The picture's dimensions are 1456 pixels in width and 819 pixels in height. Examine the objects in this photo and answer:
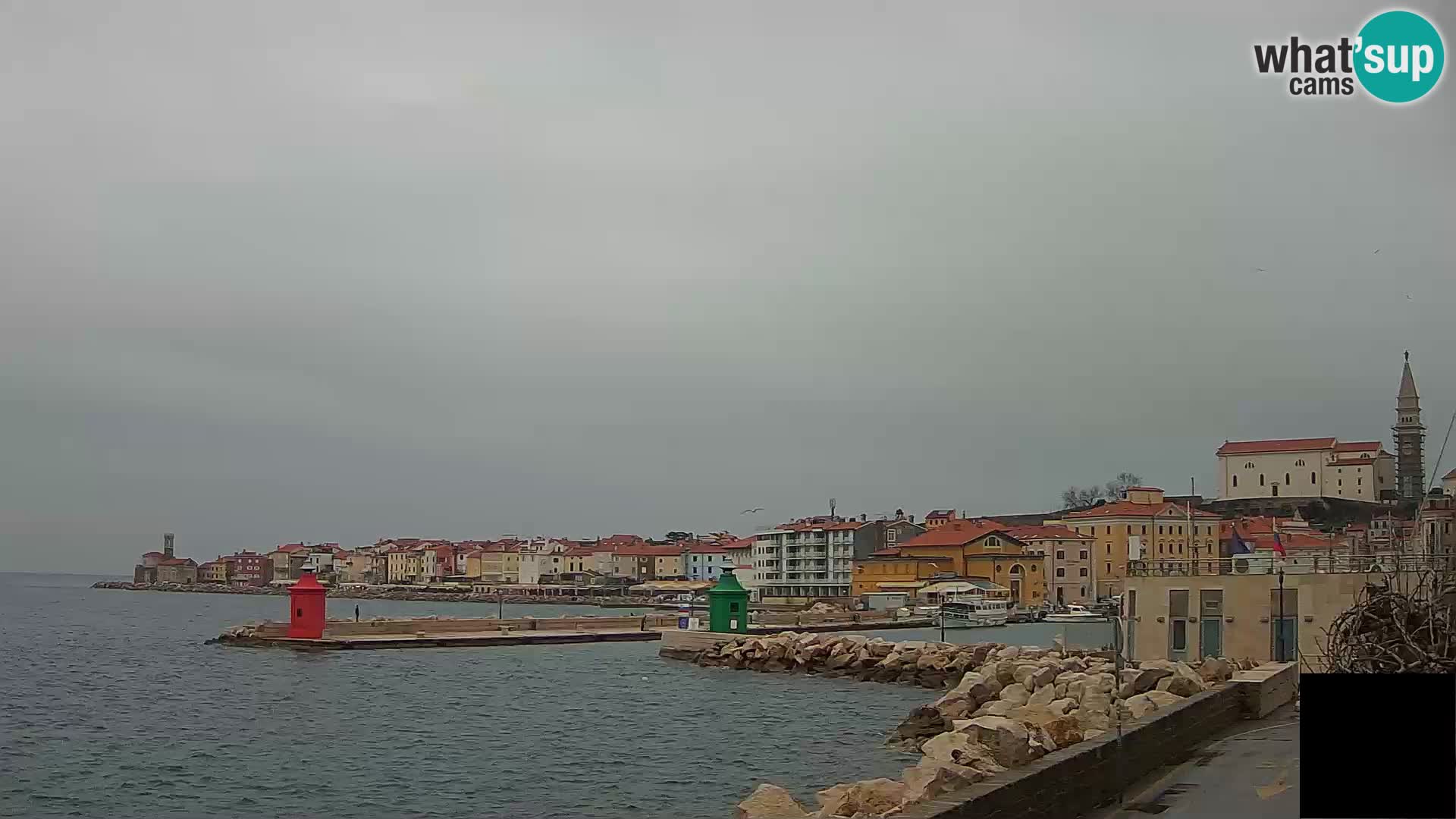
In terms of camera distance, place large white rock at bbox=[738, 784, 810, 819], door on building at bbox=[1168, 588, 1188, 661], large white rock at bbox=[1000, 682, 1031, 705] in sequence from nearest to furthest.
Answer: large white rock at bbox=[738, 784, 810, 819]
large white rock at bbox=[1000, 682, 1031, 705]
door on building at bbox=[1168, 588, 1188, 661]

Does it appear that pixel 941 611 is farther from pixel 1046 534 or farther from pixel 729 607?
pixel 1046 534

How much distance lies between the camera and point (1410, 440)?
15062mm

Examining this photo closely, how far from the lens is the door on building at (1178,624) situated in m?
26.9

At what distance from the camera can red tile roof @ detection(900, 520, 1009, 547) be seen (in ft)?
308

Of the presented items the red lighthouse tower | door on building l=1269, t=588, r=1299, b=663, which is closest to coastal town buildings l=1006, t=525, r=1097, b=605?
the red lighthouse tower

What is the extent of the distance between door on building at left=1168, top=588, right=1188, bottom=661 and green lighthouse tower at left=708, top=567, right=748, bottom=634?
25.7 metres

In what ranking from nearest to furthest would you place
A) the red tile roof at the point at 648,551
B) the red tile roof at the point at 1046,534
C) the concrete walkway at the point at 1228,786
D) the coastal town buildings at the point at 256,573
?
1. the concrete walkway at the point at 1228,786
2. the red tile roof at the point at 1046,534
3. the red tile roof at the point at 648,551
4. the coastal town buildings at the point at 256,573

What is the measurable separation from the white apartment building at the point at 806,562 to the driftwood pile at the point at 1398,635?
287ft

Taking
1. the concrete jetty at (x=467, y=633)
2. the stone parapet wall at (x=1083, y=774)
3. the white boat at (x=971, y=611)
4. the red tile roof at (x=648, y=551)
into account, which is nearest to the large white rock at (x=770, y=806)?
the stone parapet wall at (x=1083, y=774)

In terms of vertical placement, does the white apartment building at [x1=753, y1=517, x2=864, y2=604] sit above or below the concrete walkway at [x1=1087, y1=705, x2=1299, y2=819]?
below

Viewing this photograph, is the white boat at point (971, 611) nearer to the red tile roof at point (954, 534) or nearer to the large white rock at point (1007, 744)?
the red tile roof at point (954, 534)

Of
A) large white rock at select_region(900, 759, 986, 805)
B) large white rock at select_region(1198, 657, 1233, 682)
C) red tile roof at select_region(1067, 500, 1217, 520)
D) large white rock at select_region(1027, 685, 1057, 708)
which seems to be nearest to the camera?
large white rock at select_region(900, 759, 986, 805)

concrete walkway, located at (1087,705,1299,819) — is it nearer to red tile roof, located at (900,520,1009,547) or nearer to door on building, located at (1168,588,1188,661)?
door on building, located at (1168,588,1188,661)

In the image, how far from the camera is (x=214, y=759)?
2342 centimetres
